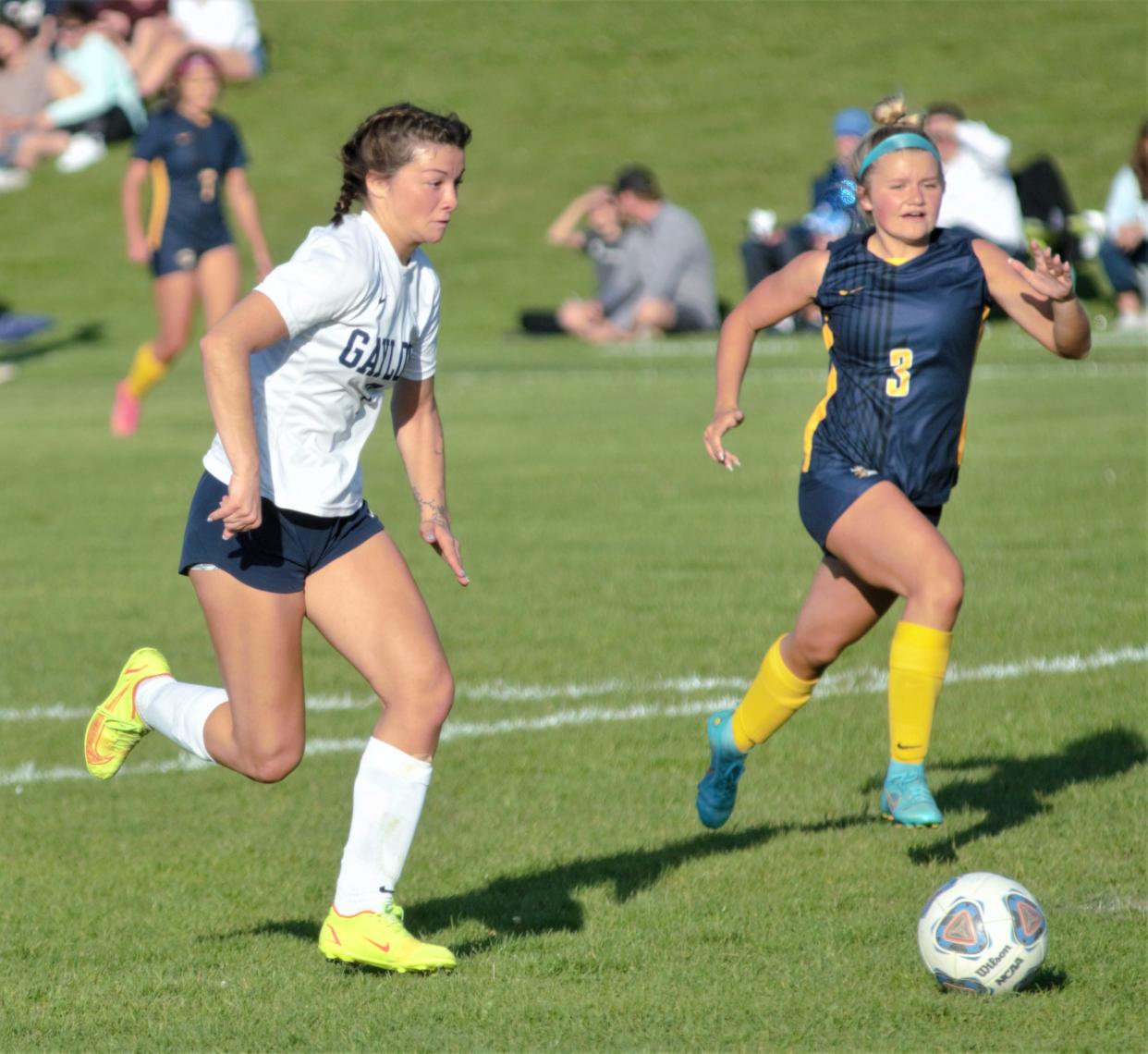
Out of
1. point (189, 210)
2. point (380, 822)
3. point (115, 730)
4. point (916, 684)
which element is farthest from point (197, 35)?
point (380, 822)

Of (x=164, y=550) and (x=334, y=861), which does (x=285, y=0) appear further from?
(x=334, y=861)

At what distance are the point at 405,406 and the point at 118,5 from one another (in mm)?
28509

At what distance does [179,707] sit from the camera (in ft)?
17.8

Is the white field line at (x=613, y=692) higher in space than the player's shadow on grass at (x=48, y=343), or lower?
higher

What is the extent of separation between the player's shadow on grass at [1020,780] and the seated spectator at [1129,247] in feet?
49.1

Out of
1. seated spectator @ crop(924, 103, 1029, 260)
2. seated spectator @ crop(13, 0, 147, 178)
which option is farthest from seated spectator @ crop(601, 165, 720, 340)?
seated spectator @ crop(13, 0, 147, 178)

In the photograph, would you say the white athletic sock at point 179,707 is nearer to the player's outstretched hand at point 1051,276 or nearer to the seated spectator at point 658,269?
the player's outstretched hand at point 1051,276

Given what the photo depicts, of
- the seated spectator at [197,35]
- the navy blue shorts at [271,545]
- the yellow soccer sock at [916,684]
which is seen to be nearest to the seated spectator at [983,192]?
the seated spectator at [197,35]

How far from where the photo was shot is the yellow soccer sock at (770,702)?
5.86m

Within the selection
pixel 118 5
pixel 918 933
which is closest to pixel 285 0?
pixel 118 5

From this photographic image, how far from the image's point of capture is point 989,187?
21922 millimetres

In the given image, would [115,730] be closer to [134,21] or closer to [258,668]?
[258,668]

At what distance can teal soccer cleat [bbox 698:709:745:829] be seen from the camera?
19.1 ft

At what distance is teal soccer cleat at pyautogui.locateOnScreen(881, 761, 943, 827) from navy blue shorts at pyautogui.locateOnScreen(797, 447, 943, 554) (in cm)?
73
